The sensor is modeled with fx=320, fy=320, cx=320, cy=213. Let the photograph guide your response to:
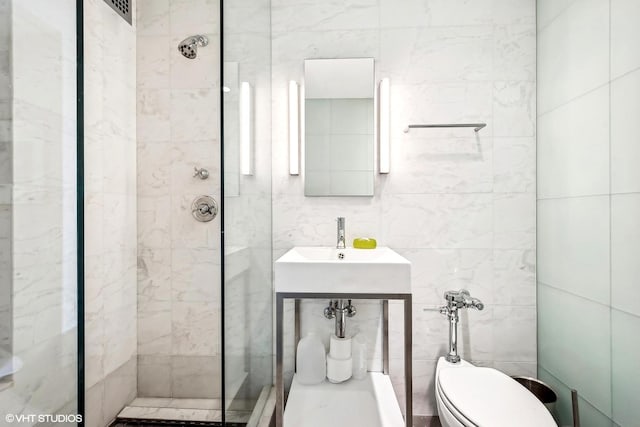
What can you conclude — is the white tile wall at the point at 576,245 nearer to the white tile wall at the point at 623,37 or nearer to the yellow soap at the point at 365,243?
the white tile wall at the point at 623,37

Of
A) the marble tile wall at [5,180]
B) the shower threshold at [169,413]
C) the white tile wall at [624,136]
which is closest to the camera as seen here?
the marble tile wall at [5,180]

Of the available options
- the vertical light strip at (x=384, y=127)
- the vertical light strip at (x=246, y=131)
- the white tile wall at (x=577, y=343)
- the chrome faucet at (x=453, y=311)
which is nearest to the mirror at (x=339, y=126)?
the vertical light strip at (x=384, y=127)

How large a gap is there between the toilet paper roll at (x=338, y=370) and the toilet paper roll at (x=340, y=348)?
18 mm

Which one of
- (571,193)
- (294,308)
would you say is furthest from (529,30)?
(294,308)

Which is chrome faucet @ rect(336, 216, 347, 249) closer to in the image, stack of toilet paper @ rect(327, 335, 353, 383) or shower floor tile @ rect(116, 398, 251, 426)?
stack of toilet paper @ rect(327, 335, 353, 383)

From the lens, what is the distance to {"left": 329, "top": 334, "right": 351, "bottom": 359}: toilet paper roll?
1.47m

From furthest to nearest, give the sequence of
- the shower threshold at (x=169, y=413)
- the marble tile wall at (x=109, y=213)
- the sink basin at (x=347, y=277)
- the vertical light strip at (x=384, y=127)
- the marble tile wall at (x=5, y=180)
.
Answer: the vertical light strip at (x=384, y=127)
the shower threshold at (x=169, y=413)
the marble tile wall at (x=109, y=213)
the sink basin at (x=347, y=277)
the marble tile wall at (x=5, y=180)

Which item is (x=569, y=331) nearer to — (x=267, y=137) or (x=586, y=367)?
(x=586, y=367)

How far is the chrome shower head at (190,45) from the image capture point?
4.85 ft

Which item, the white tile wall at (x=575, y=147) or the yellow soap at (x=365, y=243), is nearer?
the white tile wall at (x=575, y=147)

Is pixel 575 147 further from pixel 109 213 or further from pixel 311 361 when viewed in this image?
pixel 109 213

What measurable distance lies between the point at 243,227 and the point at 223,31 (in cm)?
58

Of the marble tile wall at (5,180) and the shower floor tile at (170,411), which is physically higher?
the marble tile wall at (5,180)

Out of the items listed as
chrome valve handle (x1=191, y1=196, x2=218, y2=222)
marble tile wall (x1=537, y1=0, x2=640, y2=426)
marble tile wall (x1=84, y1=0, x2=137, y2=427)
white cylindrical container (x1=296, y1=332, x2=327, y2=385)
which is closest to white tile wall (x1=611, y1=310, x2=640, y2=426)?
marble tile wall (x1=537, y1=0, x2=640, y2=426)
